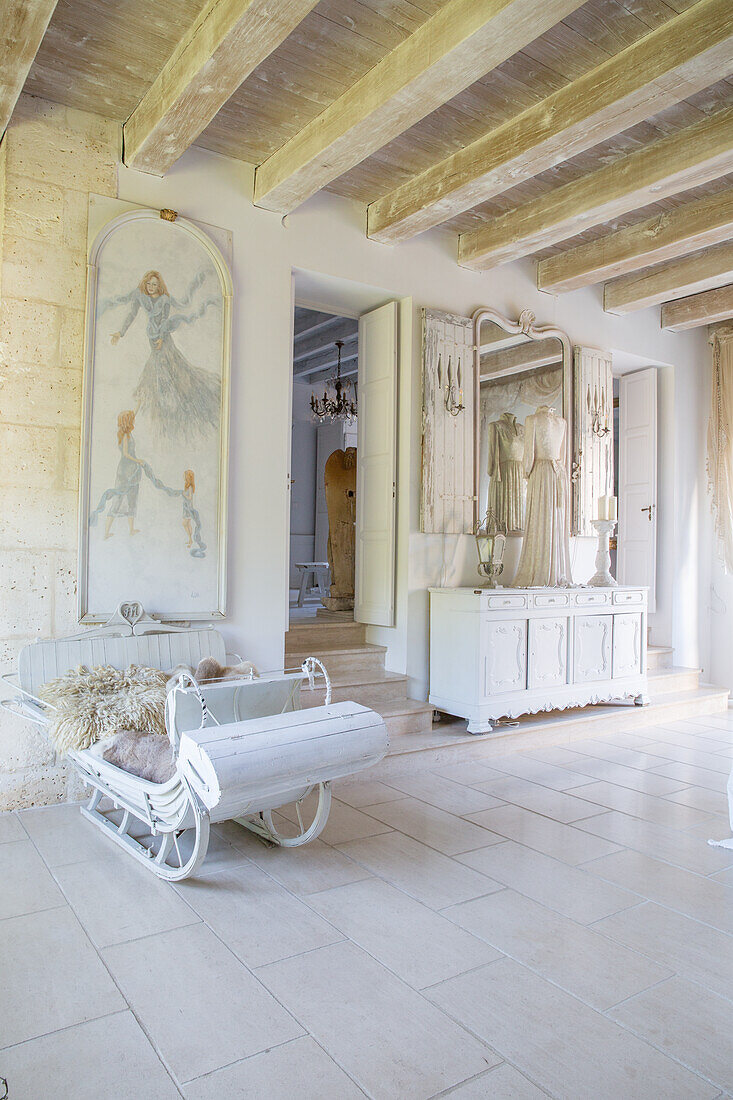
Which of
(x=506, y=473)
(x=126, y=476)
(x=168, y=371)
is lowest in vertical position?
(x=126, y=476)

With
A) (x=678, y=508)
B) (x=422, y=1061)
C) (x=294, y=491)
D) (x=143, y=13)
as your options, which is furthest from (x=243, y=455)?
(x=294, y=491)

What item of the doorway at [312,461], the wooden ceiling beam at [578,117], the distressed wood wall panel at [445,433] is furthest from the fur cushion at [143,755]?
the doorway at [312,461]

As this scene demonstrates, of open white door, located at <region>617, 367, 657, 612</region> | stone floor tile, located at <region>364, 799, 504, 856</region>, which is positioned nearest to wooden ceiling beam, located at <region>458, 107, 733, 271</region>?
open white door, located at <region>617, 367, 657, 612</region>

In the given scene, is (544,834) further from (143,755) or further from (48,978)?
(48,978)

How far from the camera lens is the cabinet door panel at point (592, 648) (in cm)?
515

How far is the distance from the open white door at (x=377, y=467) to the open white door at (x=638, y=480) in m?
2.92

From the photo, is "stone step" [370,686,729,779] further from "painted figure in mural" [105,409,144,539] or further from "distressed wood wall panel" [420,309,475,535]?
"painted figure in mural" [105,409,144,539]

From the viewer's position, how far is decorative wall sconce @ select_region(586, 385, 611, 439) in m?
6.09

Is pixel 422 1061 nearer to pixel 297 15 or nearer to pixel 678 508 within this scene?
pixel 297 15

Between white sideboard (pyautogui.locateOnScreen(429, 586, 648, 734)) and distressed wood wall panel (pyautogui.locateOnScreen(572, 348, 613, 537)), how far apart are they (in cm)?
88

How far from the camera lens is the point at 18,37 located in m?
2.77

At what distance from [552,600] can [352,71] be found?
325 cm

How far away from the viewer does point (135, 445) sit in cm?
385

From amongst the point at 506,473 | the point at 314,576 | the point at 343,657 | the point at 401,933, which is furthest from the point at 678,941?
the point at 314,576
